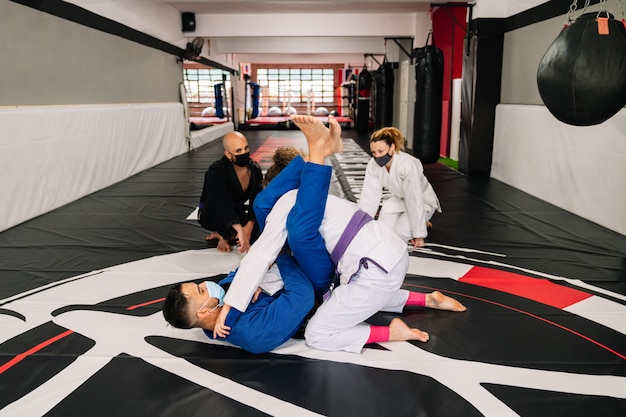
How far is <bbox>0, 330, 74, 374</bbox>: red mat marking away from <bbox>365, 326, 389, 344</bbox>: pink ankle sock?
1.35 meters

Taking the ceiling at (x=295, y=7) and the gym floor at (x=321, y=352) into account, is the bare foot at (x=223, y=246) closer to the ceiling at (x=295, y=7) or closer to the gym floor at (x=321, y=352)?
the gym floor at (x=321, y=352)

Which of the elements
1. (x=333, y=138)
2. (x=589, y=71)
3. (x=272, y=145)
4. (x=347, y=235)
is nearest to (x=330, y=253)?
(x=347, y=235)

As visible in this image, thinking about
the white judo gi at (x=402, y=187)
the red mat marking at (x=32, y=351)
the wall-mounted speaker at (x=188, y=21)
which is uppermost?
the wall-mounted speaker at (x=188, y=21)

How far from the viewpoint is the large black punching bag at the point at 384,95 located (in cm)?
1184

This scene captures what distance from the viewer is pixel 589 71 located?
9.20 feet

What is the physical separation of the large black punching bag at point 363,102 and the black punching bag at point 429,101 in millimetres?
8155

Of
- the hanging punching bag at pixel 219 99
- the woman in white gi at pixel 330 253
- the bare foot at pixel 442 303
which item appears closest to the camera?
the woman in white gi at pixel 330 253

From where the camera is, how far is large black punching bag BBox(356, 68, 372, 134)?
47.1ft

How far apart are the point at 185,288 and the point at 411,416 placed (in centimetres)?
92

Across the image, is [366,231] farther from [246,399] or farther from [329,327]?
[246,399]

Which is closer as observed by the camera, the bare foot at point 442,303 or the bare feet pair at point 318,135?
the bare feet pair at point 318,135

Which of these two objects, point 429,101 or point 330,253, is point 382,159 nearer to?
point 330,253

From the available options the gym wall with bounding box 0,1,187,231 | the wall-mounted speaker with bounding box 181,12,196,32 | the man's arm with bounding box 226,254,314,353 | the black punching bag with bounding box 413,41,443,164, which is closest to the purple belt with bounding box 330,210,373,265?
the man's arm with bounding box 226,254,314,353

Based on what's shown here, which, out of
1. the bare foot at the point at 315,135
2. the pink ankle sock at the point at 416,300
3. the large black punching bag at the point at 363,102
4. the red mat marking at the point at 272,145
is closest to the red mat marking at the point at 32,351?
the bare foot at the point at 315,135
